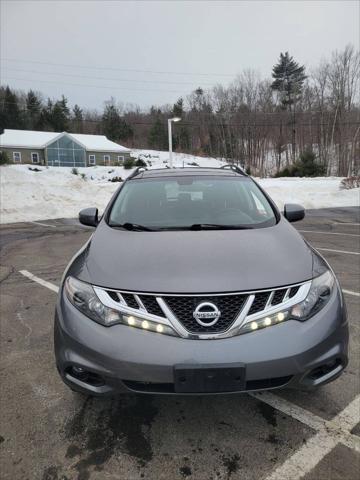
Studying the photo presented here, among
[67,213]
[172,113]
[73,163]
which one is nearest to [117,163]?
[73,163]

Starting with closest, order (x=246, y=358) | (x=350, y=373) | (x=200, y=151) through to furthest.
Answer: (x=246, y=358) → (x=350, y=373) → (x=200, y=151)

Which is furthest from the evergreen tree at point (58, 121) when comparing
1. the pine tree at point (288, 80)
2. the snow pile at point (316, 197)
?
the snow pile at point (316, 197)

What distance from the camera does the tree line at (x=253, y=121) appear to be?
155 feet

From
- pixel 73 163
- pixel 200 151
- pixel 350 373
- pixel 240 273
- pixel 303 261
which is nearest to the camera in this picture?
pixel 240 273

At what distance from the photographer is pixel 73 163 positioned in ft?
178

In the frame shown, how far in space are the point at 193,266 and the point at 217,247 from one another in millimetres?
340

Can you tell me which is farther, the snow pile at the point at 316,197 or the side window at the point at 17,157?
the side window at the point at 17,157

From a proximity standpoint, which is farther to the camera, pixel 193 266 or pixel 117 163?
pixel 117 163

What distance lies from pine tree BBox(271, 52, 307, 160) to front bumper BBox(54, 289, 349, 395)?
197 ft

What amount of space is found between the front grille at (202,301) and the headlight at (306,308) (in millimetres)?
95

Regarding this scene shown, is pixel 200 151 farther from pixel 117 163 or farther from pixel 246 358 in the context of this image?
pixel 246 358

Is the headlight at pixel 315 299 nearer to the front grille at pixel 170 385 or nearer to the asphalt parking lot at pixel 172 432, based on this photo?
the front grille at pixel 170 385

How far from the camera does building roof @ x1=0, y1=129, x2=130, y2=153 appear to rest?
51.9 m

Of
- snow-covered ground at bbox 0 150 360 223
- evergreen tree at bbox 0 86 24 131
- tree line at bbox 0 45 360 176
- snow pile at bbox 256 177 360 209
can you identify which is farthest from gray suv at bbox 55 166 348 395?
evergreen tree at bbox 0 86 24 131
